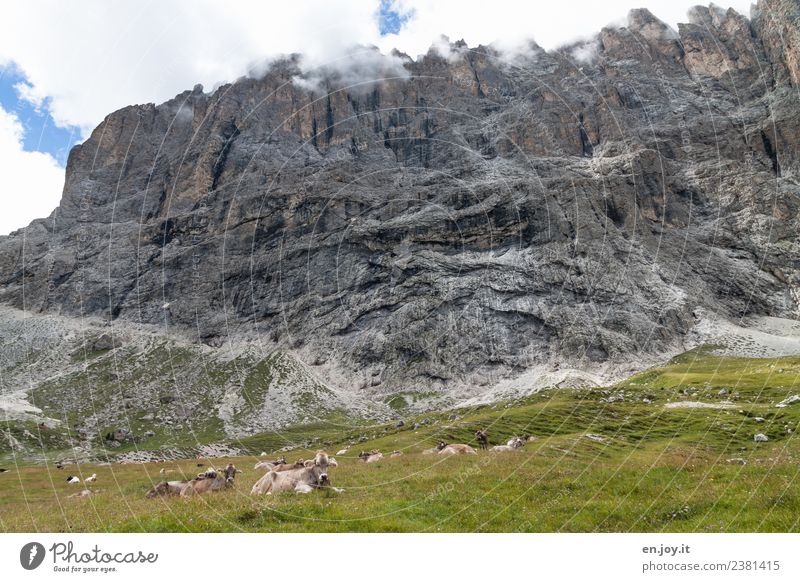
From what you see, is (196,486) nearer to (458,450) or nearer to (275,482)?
(275,482)

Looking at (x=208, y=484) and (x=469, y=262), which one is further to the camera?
(x=469, y=262)

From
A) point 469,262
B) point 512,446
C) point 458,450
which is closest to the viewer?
point 458,450

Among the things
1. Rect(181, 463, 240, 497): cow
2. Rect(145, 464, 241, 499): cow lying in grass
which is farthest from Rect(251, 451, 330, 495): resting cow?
Rect(145, 464, 241, 499): cow lying in grass

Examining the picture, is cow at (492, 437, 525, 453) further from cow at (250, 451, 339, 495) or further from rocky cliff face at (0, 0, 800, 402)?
rocky cliff face at (0, 0, 800, 402)

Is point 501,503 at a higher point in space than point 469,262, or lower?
lower

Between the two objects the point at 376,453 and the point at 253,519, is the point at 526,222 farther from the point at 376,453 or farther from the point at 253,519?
the point at 253,519

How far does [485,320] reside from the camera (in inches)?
5719

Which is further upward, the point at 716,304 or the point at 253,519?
the point at 253,519

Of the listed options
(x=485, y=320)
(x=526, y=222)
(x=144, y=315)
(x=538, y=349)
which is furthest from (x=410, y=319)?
(x=144, y=315)

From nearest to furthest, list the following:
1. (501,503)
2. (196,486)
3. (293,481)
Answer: (501,503) → (293,481) → (196,486)

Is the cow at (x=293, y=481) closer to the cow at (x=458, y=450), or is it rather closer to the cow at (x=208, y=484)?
the cow at (x=208, y=484)

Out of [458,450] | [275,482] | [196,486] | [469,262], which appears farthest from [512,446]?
[469,262]

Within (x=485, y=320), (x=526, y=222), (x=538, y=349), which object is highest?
(x=526, y=222)
